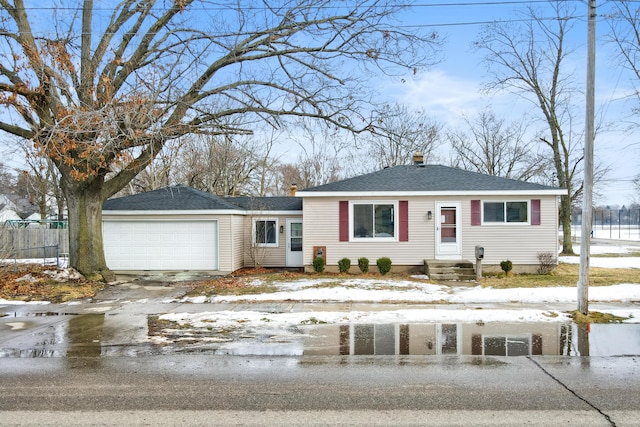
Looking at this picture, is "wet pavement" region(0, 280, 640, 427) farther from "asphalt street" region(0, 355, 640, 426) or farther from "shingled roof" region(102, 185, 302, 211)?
"shingled roof" region(102, 185, 302, 211)

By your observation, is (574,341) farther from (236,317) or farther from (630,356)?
(236,317)

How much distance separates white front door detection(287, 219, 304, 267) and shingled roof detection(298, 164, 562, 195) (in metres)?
2.70

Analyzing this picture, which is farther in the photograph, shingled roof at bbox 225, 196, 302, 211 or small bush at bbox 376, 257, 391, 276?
shingled roof at bbox 225, 196, 302, 211

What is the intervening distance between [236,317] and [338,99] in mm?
7790

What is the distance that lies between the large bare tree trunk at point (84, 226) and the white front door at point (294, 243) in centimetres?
707

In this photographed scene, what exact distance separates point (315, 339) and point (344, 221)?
9451 millimetres

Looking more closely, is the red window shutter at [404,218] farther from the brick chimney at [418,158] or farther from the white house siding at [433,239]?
the brick chimney at [418,158]

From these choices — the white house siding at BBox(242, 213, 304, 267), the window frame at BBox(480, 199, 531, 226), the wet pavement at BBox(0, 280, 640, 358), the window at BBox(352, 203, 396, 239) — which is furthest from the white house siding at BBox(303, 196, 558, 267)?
the wet pavement at BBox(0, 280, 640, 358)

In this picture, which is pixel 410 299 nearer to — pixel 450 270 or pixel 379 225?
pixel 450 270

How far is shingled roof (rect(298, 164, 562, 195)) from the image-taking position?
54.3ft

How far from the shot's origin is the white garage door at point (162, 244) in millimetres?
17484

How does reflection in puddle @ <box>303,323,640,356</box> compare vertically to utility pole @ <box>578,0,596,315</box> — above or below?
below

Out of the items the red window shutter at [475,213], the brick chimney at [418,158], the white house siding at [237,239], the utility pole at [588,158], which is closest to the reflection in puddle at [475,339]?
the utility pole at [588,158]

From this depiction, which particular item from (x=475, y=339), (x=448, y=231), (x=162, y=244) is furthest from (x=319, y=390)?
(x=162, y=244)
